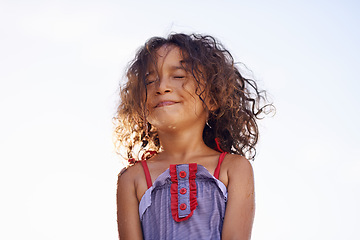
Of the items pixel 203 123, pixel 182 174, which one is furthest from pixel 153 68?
pixel 182 174

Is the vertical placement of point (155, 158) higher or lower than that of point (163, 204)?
higher

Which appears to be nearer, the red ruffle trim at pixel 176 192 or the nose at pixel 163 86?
the red ruffle trim at pixel 176 192

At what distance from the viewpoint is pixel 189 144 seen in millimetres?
2295

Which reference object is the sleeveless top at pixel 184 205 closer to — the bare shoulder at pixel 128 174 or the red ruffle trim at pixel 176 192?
the red ruffle trim at pixel 176 192

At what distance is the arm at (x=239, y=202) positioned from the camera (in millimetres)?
2033

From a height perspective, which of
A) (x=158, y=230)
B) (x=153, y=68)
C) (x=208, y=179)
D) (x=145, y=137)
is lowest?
(x=158, y=230)

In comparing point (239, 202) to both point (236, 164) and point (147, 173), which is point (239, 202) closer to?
point (236, 164)

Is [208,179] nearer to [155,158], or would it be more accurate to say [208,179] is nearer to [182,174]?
[182,174]

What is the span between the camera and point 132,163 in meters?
2.40

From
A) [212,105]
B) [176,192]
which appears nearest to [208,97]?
[212,105]

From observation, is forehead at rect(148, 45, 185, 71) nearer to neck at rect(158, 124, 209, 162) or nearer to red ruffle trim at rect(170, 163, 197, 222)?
neck at rect(158, 124, 209, 162)

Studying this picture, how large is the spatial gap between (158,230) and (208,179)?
0.32m

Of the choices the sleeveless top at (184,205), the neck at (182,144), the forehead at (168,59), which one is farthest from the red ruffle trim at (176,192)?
the forehead at (168,59)

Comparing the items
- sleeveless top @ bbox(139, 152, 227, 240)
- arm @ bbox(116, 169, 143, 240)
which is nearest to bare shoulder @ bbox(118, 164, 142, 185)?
arm @ bbox(116, 169, 143, 240)
